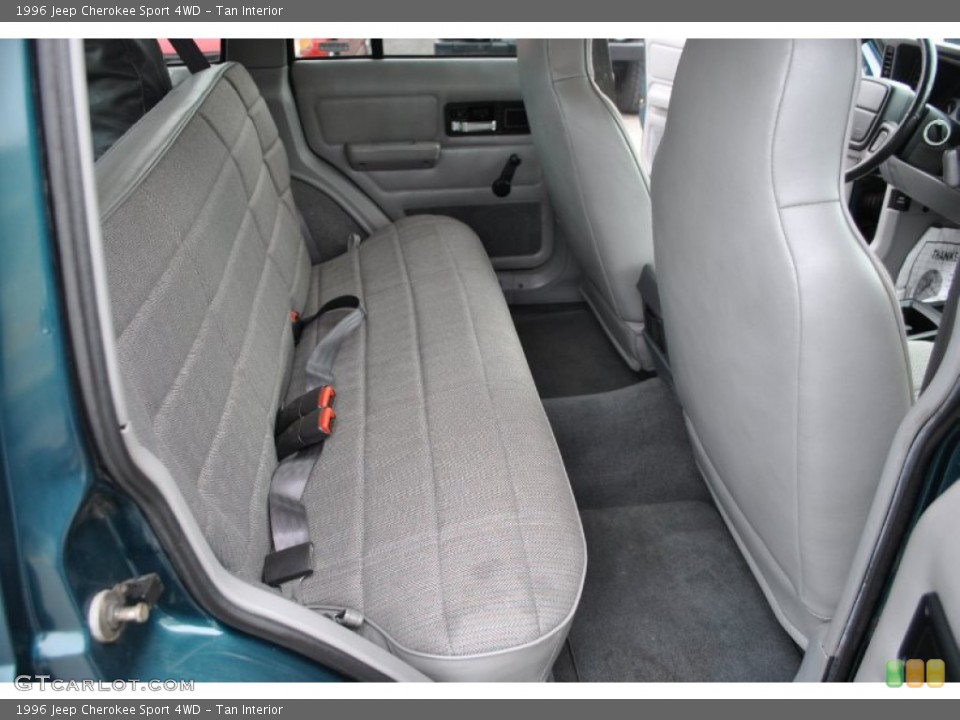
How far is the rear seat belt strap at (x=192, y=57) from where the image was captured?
74.2 inches

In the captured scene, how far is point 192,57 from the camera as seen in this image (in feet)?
6.30

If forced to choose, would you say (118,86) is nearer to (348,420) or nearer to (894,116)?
(348,420)

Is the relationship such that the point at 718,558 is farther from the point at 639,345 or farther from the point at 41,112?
the point at 41,112

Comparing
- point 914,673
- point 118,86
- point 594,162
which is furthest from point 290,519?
point 594,162

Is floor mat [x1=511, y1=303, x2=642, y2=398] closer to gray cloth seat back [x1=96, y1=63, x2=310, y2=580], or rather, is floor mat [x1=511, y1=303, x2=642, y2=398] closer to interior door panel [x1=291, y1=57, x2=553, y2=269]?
interior door panel [x1=291, y1=57, x2=553, y2=269]

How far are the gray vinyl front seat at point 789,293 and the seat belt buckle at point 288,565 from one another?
580mm

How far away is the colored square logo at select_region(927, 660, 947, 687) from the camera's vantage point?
71 centimetres

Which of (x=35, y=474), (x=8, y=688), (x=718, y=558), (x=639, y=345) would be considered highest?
(x=35, y=474)

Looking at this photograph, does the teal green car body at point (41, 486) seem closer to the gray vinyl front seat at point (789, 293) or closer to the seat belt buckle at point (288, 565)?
the seat belt buckle at point (288, 565)

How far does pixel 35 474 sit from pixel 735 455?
853 millimetres

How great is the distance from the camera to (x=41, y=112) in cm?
55

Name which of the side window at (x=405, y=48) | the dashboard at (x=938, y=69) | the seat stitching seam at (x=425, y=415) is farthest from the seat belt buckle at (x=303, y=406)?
the dashboard at (x=938, y=69)

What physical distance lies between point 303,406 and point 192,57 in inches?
42.0
